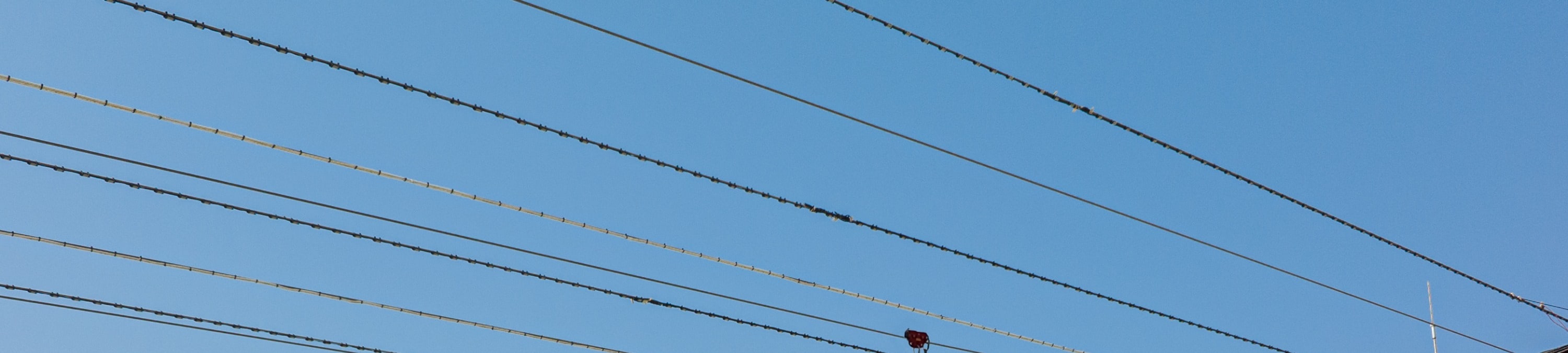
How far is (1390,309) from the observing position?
30688mm

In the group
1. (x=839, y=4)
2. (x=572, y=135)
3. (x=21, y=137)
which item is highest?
(x=839, y=4)

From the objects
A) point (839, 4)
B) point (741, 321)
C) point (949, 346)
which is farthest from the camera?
point (949, 346)

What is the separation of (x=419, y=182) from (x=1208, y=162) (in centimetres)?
1546

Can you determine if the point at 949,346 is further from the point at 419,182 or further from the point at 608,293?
the point at 419,182

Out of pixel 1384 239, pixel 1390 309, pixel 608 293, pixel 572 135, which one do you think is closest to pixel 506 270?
pixel 608 293

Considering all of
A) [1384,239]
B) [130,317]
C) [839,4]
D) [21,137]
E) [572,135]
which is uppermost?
[1384,239]

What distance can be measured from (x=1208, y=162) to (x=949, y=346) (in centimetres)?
860

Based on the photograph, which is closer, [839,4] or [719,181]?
[839,4]

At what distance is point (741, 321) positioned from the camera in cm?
2508

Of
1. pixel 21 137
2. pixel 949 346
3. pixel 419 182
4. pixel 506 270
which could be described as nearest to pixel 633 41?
pixel 419 182

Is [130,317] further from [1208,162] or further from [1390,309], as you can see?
[1390,309]

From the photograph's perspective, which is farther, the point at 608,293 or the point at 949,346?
the point at 949,346

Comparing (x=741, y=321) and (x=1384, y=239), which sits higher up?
(x=1384, y=239)

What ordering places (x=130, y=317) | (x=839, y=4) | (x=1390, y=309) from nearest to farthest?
(x=839, y=4), (x=130, y=317), (x=1390, y=309)
